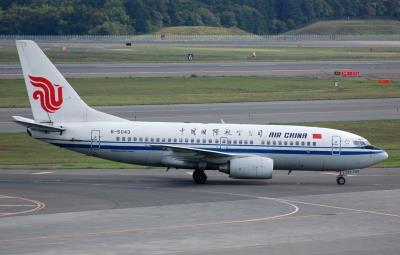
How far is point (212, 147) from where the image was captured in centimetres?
4875

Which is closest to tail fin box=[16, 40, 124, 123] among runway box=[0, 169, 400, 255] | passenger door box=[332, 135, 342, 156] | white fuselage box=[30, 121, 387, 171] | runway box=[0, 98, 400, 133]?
white fuselage box=[30, 121, 387, 171]

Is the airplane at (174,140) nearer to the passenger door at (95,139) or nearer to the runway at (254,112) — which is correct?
the passenger door at (95,139)

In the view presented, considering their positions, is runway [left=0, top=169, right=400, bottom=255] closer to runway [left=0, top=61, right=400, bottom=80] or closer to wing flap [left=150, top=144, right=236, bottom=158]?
wing flap [left=150, top=144, right=236, bottom=158]

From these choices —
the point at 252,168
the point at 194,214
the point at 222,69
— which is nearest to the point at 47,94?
the point at 252,168

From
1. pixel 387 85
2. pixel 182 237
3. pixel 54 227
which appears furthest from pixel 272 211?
pixel 387 85

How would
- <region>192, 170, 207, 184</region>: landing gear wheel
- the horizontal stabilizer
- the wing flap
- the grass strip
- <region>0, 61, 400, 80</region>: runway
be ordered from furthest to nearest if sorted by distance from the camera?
<region>0, 61, 400, 80</region>: runway, the grass strip, <region>192, 170, 207, 184</region>: landing gear wheel, the horizontal stabilizer, the wing flap

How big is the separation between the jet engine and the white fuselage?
93 cm

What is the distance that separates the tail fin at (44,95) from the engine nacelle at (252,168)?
315 inches

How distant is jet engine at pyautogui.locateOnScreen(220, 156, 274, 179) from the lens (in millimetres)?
47469

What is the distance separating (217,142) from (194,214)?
10.5 metres

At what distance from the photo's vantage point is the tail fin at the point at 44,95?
4903cm

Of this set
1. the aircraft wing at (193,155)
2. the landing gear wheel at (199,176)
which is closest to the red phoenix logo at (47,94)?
the aircraft wing at (193,155)

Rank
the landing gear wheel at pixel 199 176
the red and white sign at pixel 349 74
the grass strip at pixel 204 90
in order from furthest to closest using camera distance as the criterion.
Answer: the red and white sign at pixel 349 74 < the grass strip at pixel 204 90 < the landing gear wheel at pixel 199 176

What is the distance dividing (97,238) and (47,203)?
28.0ft
